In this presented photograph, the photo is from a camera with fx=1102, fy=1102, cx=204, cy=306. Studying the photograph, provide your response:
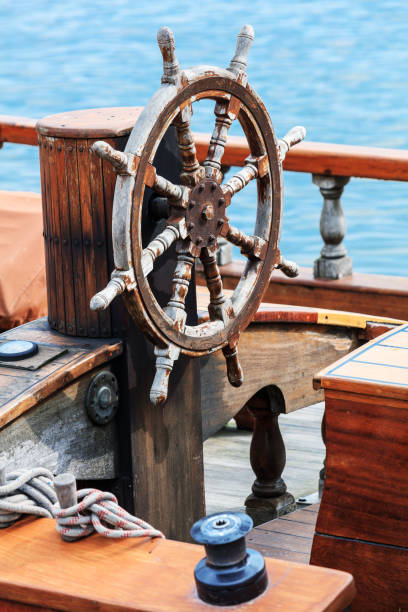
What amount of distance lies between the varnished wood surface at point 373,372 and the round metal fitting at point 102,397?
423mm

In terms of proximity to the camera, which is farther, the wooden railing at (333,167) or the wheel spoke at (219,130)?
the wooden railing at (333,167)

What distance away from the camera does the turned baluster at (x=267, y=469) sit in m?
3.06

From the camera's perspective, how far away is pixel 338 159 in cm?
357

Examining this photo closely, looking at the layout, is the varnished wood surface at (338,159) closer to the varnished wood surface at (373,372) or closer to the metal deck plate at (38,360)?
the varnished wood surface at (373,372)

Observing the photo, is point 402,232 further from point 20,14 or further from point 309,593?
point 20,14

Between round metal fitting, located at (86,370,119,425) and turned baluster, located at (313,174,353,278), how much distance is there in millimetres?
1713

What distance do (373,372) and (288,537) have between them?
0.75 meters

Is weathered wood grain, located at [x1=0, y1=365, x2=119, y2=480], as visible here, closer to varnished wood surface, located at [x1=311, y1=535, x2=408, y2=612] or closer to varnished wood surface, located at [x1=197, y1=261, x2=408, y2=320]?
varnished wood surface, located at [x1=311, y1=535, x2=408, y2=612]

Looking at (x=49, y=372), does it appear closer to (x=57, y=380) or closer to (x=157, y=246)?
(x=57, y=380)

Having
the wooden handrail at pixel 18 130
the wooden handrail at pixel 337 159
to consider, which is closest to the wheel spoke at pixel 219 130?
the wooden handrail at pixel 337 159

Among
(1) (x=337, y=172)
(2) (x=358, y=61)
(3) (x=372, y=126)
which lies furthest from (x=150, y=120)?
(2) (x=358, y=61)

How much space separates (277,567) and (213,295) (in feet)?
2.66

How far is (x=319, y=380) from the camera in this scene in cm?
206

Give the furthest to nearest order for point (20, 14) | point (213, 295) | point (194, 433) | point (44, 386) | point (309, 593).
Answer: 1. point (20, 14)
2. point (194, 433)
3. point (213, 295)
4. point (44, 386)
5. point (309, 593)
